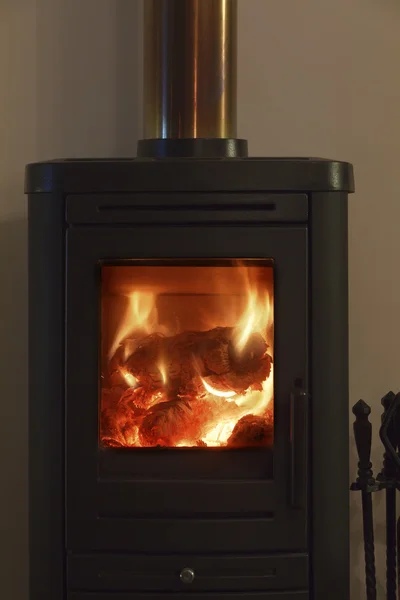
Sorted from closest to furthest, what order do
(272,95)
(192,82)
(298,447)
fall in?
(298,447) < (192,82) < (272,95)

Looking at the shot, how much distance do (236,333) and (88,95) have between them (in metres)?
0.77

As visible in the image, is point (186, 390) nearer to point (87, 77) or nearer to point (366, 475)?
point (366, 475)

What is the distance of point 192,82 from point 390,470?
93cm

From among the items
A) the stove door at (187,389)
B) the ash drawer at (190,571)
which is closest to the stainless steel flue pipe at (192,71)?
the stove door at (187,389)

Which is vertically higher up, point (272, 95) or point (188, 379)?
point (272, 95)

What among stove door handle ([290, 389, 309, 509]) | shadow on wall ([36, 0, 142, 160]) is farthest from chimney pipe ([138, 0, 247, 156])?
stove door handle ([290, 389, 309, 509])

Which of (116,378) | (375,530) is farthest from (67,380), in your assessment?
(375,530)

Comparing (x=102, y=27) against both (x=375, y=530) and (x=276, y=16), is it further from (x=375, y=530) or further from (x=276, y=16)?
(x=375, y=530)

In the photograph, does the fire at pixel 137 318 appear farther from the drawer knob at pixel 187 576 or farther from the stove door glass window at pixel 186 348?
the drawer knob at pixel 187 576

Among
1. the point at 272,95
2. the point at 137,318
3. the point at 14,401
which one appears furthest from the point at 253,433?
the point at 272,95

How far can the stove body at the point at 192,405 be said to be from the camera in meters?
1.76

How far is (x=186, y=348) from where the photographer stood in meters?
1.79

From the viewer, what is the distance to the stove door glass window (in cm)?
179

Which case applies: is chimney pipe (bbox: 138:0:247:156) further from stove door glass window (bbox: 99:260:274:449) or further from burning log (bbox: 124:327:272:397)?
burning log (bbox: 124:327:272:397)
